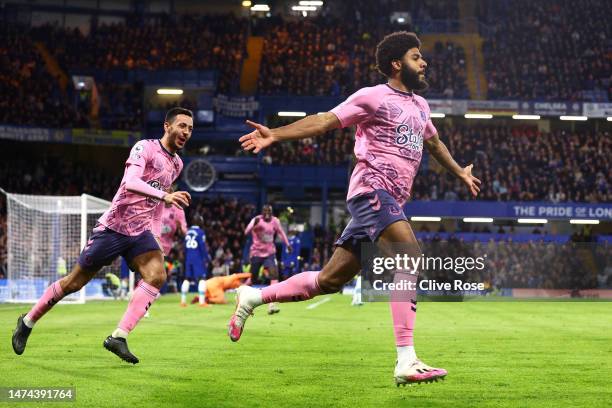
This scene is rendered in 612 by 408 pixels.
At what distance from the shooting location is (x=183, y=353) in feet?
36.0

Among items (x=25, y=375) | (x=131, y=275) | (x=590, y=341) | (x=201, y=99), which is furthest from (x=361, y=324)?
(x=201, y=99)

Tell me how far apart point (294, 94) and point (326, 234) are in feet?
27.8

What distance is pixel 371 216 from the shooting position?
7.52 metres

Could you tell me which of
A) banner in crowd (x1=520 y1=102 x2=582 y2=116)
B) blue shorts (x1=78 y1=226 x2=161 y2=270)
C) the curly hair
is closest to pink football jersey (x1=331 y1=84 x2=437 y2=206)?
the curly hair

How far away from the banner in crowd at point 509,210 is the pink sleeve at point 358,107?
3529 cm

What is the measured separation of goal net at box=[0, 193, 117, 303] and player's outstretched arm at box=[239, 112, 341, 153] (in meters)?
19.4

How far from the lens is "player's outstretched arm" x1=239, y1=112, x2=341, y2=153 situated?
6652 mm

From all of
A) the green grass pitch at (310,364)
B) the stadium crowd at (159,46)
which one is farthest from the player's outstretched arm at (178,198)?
the stadium crowd at (159,46)

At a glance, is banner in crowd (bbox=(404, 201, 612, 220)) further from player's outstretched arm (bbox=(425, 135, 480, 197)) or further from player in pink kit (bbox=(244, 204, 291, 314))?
player's outstretched arm (bbox=(425, 135, 480, 197))

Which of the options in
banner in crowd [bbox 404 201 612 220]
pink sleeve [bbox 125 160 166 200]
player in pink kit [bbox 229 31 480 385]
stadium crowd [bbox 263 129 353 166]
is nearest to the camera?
player in pink kit [bbox 229 31 480 385]

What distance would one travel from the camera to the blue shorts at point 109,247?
984cm

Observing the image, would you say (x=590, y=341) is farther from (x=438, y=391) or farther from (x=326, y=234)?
(x=326, y=234)

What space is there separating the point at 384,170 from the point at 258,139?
1.41 metres

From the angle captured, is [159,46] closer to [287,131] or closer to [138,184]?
[138,184]
